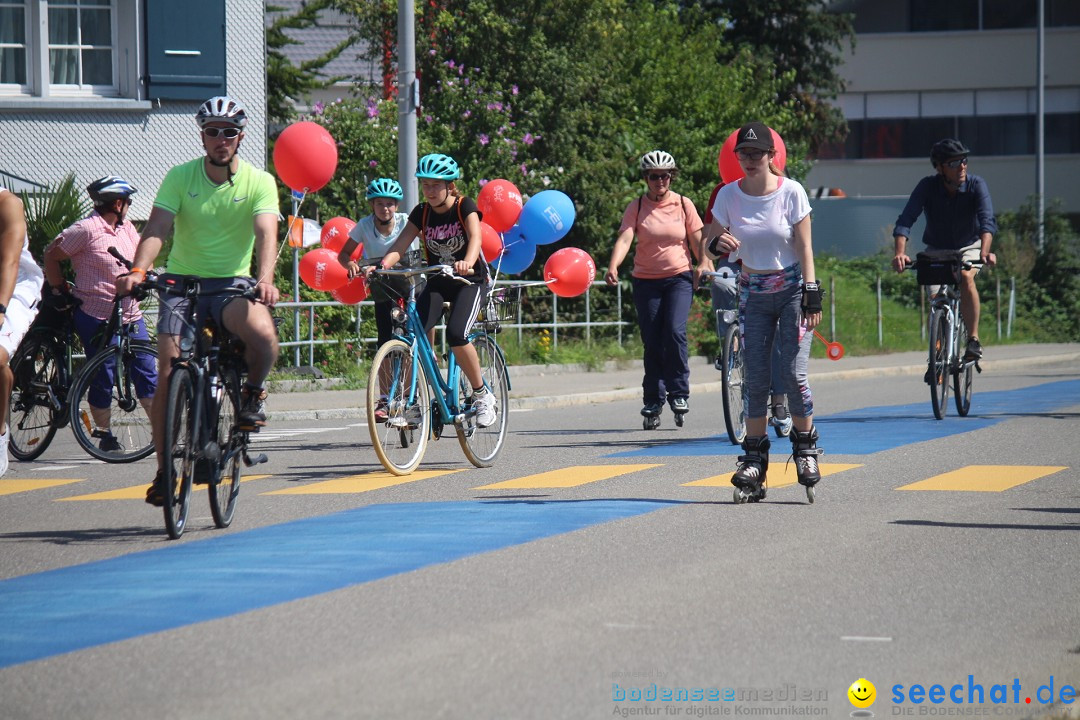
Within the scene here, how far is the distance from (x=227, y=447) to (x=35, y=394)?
4.14 m

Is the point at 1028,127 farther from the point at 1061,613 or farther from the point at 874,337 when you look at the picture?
the point at 1061,613

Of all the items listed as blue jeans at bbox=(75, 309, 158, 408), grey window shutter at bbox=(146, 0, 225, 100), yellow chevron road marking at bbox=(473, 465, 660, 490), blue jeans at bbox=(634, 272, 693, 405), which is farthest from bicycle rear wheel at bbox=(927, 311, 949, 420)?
grey window shutter at bbox=(146, 0, 225, 100)

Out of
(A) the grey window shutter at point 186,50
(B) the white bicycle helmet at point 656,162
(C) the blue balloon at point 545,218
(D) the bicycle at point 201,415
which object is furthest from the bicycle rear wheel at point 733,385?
(A) the grey window shutter at point 186,50

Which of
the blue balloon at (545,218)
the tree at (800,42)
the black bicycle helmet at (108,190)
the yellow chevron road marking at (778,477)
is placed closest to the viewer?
the yellow chevron road marking at (778,477)

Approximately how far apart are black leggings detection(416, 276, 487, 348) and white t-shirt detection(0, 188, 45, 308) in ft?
8.02

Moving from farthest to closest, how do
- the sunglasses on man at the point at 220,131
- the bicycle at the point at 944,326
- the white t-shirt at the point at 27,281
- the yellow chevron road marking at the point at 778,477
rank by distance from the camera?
the bicycle at the point at 944,326
the yellow chevron road marking at the point at 778,477
the white t-shirt at the point at 27,281
the sunglasses on man at the point at 220,131

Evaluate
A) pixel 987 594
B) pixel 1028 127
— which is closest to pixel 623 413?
pixel 987 594

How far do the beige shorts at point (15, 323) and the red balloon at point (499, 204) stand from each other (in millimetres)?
6703

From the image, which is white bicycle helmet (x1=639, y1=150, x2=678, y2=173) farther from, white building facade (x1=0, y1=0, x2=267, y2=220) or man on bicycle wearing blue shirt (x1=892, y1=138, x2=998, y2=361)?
white building facade (x1=0, y1=0, x2=267, y2=220)

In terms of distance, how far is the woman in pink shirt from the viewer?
42.3 ft

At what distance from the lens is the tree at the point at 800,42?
41.9 meters

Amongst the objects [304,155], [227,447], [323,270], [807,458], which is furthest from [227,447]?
[304,155]

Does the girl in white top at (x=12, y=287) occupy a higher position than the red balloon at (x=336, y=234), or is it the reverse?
the red balloon at (x=336, y=234)

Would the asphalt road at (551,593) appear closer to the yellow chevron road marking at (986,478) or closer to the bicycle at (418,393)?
the yellow chevron road marking at (986,478)
